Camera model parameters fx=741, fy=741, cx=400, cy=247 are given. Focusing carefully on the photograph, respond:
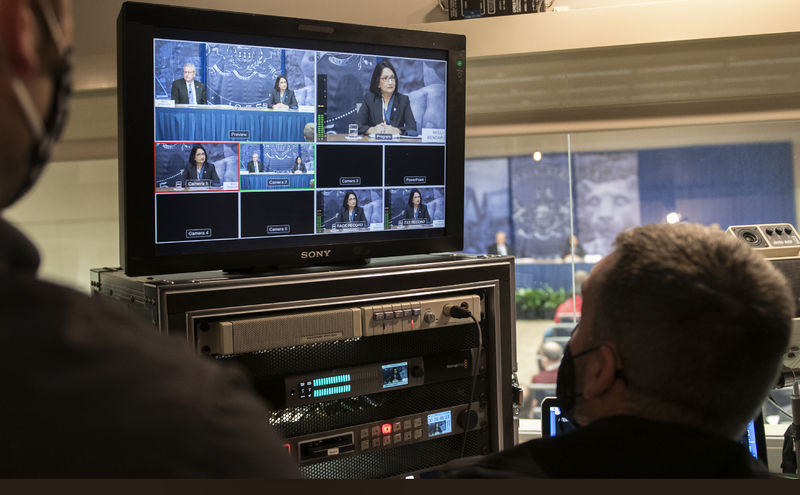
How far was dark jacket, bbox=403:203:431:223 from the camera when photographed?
2.11 m

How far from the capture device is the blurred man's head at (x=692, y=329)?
1051 mm

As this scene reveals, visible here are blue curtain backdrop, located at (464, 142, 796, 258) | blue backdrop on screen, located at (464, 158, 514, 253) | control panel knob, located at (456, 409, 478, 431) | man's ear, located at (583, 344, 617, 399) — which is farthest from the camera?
blue backdrop on screen, located at (464, 158, 514, 253)

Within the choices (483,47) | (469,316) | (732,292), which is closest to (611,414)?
(732,292)

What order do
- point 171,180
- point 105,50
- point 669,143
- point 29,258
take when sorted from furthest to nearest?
point 669,143
point 105,50
point 171,180
point 29,258

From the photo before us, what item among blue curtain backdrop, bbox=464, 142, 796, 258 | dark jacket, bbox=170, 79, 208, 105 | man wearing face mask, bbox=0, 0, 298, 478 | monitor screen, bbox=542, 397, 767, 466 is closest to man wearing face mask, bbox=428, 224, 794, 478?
man wearing face mask, bbox=0, 0, 298, 478

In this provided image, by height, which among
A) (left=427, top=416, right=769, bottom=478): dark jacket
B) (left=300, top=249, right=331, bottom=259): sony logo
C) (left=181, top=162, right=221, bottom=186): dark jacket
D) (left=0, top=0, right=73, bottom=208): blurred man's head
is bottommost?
(left=427, top=416, right=769, bottom=478): dark jacket

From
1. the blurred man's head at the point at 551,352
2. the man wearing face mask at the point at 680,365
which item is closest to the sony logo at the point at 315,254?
the man wearing face mask at the point at 680,365

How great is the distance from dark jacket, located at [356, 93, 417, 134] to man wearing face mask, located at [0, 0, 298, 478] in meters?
1.61

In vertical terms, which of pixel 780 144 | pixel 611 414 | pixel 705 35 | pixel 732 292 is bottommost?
pixel 611 414

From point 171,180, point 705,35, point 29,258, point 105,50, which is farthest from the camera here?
point 105,50

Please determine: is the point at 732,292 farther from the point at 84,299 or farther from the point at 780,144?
the point at 780,144

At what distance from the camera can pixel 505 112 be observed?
329cm

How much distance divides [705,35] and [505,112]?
859 millimetres

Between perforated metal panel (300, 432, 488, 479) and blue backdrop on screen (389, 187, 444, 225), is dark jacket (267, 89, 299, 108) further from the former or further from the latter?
perforated metal panel (300, 432, 488, 479)
